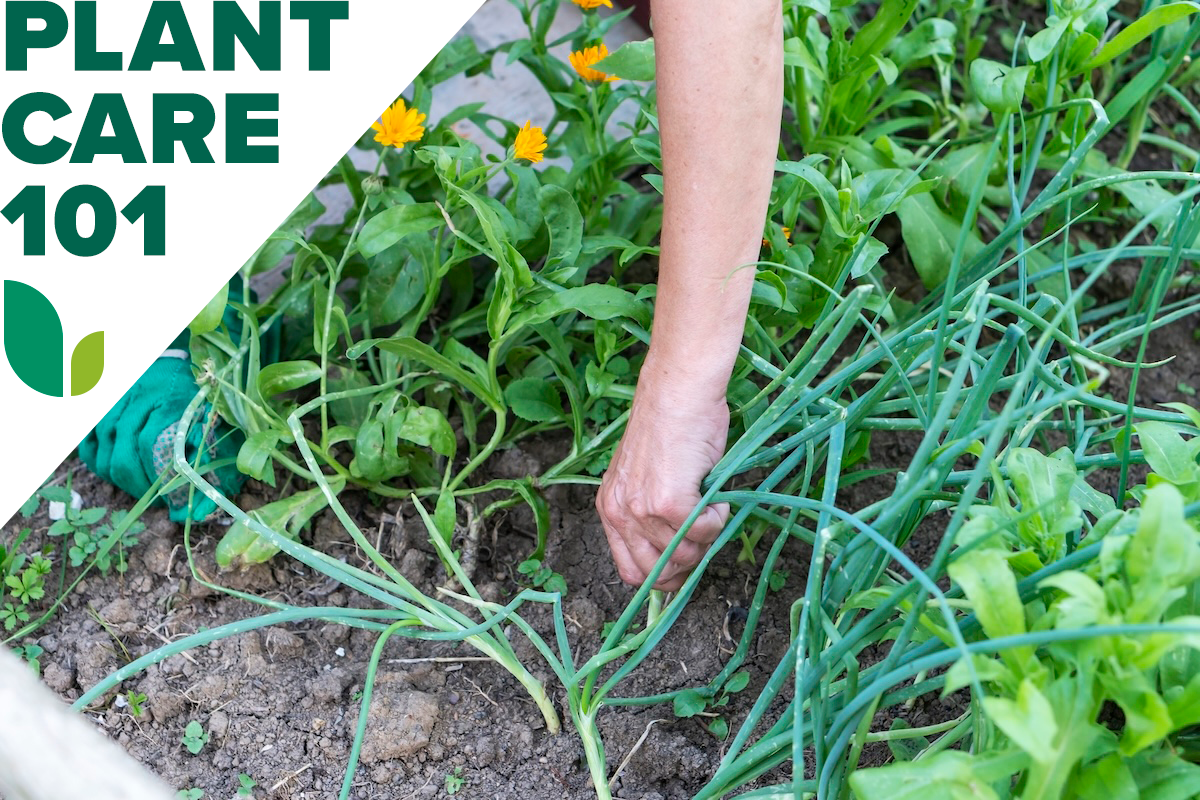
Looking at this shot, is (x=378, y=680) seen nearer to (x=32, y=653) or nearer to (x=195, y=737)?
(x=195, y=737)

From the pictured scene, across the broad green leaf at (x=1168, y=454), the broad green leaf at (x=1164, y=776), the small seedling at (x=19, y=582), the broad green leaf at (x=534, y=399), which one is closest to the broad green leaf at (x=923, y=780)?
the broad green leaf at (x=1164, y=776)

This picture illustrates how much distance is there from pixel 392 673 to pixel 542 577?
0.21 metres

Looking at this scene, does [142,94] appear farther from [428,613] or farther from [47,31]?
[428,613]

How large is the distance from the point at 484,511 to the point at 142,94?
0.89 meters

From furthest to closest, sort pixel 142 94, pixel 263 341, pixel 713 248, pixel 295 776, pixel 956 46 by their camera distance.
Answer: pixel 956 46, pixel 142 94, pixel 263 341, pixel 295 776, pixel 713 248

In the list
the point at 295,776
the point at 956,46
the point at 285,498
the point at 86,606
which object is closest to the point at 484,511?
the point at 285,498

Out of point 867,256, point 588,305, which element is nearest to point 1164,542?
point 867,256

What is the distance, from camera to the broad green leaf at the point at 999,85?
4.00 ft

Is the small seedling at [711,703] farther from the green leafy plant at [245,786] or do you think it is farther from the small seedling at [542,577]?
the green leafy plant at [245,786]

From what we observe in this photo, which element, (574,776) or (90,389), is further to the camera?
(90,389)

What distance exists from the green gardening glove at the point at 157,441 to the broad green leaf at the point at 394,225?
12.7 inches

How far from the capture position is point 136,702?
119 cm

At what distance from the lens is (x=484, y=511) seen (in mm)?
1333

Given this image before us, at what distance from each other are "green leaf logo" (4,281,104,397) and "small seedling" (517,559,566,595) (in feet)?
2.15
